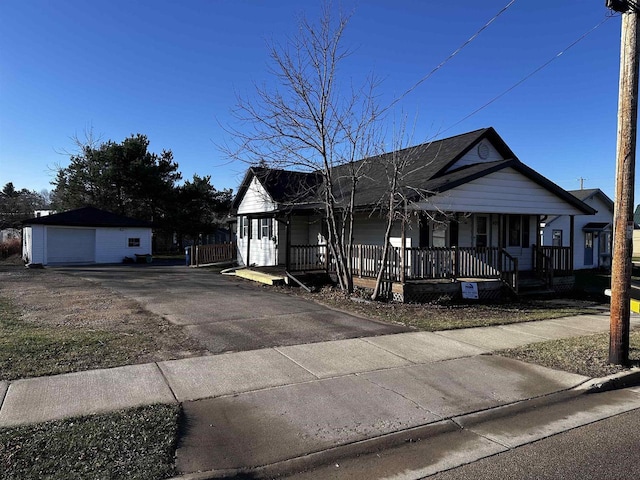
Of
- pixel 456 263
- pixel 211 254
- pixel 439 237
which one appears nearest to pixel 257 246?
pixel 211 254

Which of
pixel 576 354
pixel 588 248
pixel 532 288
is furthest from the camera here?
pixel 588 248

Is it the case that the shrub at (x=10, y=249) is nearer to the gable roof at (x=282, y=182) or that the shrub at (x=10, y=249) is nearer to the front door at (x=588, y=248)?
the gable roof at (x=282, y=182)

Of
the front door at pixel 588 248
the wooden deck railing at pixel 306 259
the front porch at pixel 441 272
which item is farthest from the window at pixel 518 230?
the front door at pixel 588 248

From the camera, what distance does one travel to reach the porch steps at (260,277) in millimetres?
15789

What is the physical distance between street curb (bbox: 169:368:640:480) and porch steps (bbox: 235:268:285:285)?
438 inches

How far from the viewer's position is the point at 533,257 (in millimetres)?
16953

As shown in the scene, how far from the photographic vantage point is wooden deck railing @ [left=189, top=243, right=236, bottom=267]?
24859 millimetres

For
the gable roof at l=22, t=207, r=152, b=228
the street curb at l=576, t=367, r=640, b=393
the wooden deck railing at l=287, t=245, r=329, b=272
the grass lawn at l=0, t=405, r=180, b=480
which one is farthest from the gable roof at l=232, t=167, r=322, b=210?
the grass lawn at l=0, t=405, r=180, b=480

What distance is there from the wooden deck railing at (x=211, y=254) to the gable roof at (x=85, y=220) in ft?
18.1

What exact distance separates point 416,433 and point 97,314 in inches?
303

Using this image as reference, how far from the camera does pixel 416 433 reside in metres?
4.27

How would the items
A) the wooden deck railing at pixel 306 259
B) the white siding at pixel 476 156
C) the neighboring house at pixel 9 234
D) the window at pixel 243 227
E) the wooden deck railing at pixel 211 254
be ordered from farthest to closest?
the neighboring house at pixel 9 234, the wooden deck railing at pixel 211 254, the window at pixel 243 227, the wooden deck railing at pixel 306 259, the white siding at pixel 476 156

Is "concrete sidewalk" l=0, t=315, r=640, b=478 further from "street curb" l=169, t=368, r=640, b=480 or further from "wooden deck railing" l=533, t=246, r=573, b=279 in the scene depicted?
"wooden deck railing" l=533, t=246, r=573, b=279

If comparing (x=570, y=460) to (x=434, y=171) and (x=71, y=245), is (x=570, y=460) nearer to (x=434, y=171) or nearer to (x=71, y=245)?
(x=434, y=171)
